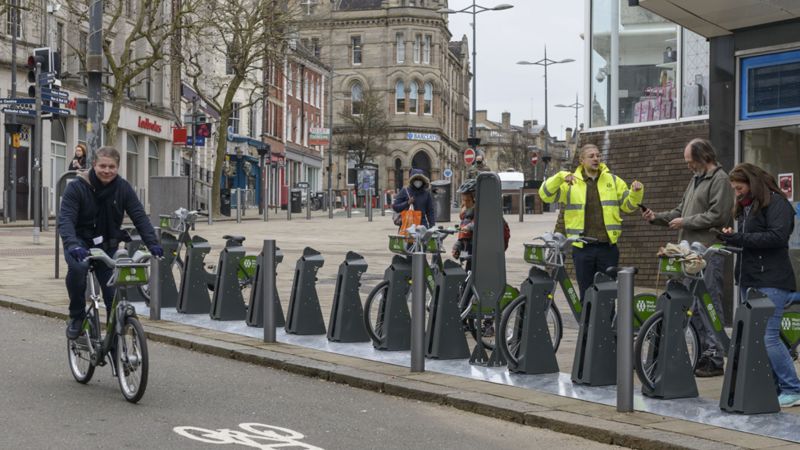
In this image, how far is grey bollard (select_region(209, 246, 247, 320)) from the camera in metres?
12.8

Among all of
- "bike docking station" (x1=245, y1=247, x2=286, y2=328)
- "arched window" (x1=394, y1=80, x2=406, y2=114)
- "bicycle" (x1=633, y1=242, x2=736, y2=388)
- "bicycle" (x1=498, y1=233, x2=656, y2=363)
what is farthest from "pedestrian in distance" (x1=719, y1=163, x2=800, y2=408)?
"arched window" (x1=394, y1=80, x2=406, y2=114)

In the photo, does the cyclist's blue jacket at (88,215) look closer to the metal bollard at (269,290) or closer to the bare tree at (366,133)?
the metal bollard at (269,290)

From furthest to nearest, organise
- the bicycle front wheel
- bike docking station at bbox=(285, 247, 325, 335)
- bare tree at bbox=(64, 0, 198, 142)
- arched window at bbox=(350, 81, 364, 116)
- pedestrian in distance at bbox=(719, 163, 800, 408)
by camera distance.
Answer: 1. arched window at bbox=(350, 81, 364, 116)
2. bare tree at bbox=(64, 0, 198, 142)
3. bike docking station at bbox=(285, 247, 325, 335)
4. pedestrian in distance at bbox=(719, 163, 800, 408)
5. the bicycle front wheel

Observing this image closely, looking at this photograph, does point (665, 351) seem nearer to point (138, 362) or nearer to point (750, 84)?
point (138, 362)

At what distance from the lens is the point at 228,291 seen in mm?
12922

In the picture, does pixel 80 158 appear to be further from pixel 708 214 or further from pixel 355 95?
pixel 355 95

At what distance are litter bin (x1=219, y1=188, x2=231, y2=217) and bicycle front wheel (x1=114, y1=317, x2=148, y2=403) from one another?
4074cm

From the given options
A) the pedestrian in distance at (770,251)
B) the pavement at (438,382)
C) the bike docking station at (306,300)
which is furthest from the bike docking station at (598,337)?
the bike docking station at (306,300)

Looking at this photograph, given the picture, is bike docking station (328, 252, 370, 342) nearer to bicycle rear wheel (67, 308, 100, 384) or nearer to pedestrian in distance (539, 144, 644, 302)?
pedestrian in distance (539, 144, 644, 302)

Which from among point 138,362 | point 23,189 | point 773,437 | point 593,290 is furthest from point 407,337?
point 23,189

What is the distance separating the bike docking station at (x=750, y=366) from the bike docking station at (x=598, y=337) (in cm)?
→ 115

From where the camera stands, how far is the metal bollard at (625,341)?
775 cm

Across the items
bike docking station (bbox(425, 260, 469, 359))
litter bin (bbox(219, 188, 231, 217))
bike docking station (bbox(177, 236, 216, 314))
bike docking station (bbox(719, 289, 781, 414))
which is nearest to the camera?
bike docking station (bbox(719, 289, 781, 414))

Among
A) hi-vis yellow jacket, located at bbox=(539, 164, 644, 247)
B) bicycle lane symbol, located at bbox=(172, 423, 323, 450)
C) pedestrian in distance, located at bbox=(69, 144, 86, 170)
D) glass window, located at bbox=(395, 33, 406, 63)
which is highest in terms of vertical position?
glass window, located at bbox=(395, 33, 406, 63)
